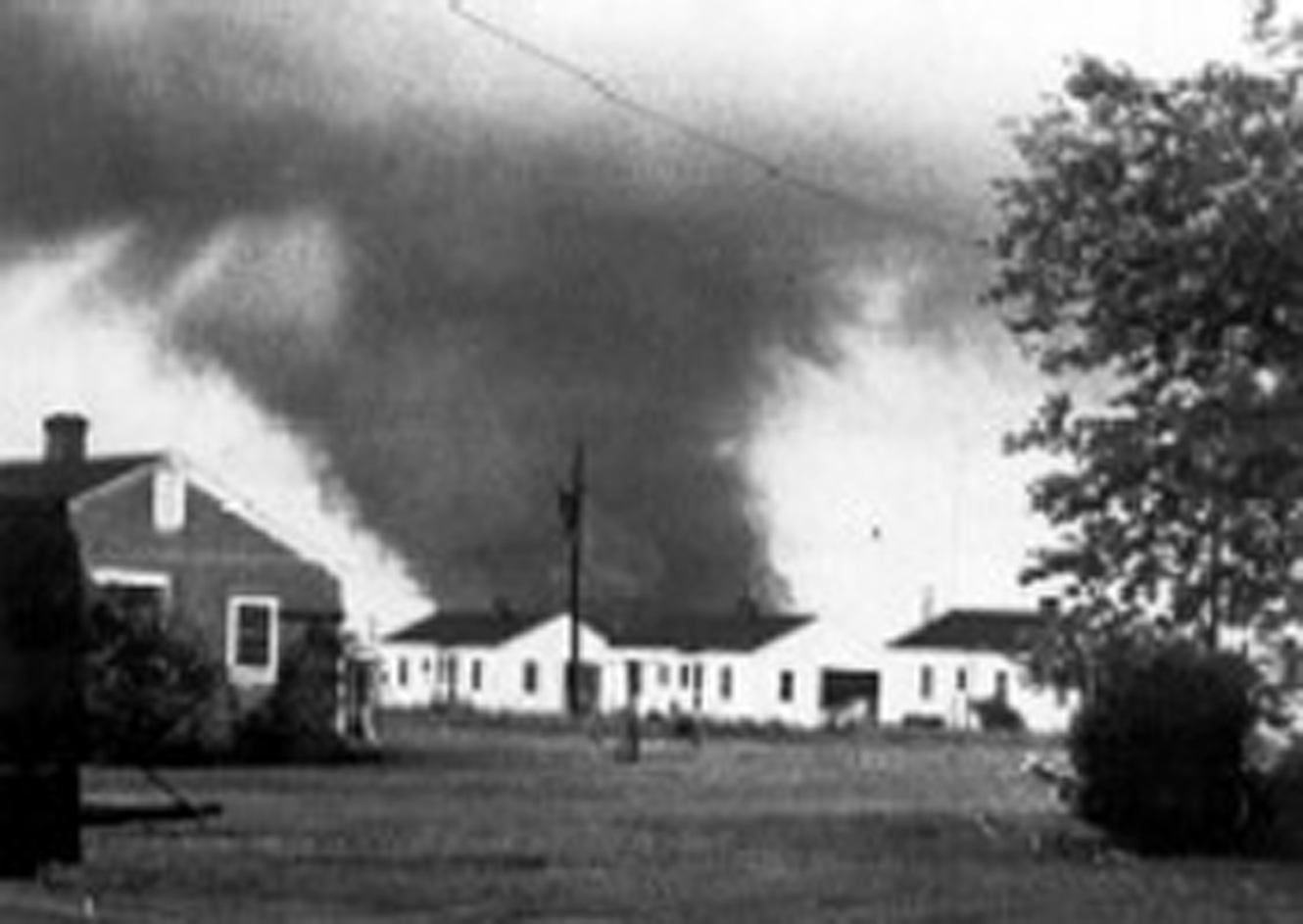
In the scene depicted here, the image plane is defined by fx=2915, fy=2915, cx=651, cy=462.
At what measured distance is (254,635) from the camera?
5394cm

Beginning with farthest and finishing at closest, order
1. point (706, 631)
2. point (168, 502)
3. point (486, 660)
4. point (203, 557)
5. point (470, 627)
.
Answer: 1. point (470, 627)
2. point (706, 631)
3. point (486, 660)
4. point (203, 557)
5. point (168, 502)

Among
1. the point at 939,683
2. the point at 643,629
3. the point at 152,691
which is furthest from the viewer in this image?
the point at 643,629

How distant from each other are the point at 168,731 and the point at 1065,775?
65.8 ft

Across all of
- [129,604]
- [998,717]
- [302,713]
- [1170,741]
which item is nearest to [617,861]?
[1170,741]

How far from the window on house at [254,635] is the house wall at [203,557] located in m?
0.13

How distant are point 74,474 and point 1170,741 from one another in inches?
1253

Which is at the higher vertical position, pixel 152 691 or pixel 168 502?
pixel 168 502

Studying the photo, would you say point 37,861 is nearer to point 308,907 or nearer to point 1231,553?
point 308,907

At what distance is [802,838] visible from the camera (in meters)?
27.4

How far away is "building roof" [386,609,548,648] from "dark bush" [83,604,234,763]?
258 feet

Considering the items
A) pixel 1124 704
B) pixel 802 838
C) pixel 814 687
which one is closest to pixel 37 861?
pixel 802 838

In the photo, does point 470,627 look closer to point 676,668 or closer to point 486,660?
point 486,660

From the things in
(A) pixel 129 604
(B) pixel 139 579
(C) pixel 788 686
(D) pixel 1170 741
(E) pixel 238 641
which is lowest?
(D) pixel 1170 741

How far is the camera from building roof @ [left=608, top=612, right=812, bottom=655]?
124m
